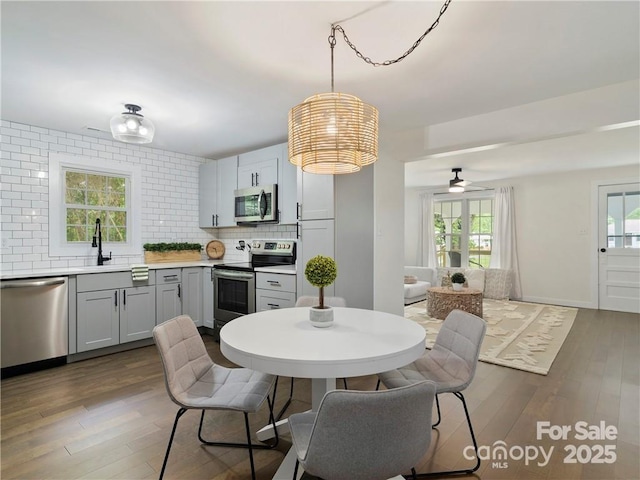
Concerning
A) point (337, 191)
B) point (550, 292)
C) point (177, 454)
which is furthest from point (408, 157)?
point (550, 292)

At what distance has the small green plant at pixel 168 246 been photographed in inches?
169

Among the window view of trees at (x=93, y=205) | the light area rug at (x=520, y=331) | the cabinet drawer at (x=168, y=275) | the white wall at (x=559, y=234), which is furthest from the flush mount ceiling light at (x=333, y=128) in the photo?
the white wall at (x=559, y=234)

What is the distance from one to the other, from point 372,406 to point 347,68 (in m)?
2.13

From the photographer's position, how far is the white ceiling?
5.78 ft

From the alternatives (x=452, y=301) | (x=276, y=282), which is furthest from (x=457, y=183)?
(x=276, y=282)

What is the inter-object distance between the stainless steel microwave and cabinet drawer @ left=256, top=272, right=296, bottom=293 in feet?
2.26

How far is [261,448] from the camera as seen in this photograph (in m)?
2.00

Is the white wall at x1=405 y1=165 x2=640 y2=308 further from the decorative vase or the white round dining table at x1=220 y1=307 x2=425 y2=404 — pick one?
the decorative vase

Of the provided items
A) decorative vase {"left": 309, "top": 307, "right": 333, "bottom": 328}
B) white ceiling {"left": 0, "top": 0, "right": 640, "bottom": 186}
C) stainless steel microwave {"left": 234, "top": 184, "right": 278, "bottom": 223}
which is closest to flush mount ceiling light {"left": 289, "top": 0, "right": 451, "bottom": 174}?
white ceiling {"left": 0, "top": 0, "right": 640, "bottom": 186}

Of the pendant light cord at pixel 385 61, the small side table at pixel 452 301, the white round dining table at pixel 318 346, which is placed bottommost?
the small side table at pixel 452 301

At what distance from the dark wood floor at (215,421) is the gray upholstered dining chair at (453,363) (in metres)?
0.43

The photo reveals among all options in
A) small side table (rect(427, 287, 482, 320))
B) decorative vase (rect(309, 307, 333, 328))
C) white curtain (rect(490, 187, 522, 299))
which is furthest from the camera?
white curtain (rect(490, 187, 522, 299))

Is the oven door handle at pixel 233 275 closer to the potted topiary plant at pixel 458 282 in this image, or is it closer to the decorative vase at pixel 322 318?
the decorative vase at pixel 322 318

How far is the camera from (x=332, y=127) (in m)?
1.71
